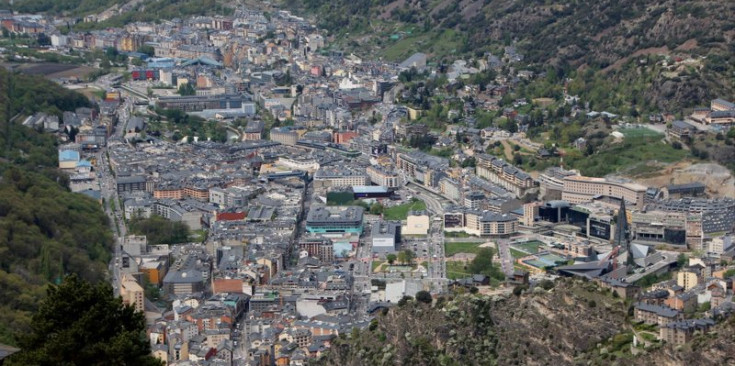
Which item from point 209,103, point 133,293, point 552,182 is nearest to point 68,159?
point 209,103

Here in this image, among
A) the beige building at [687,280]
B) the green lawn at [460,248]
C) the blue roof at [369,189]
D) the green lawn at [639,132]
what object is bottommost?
the green lawn at [460,248]

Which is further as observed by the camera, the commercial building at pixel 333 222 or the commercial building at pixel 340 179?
the commercial building at pixel 340 179

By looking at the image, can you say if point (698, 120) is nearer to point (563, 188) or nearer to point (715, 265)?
point (563, 188)

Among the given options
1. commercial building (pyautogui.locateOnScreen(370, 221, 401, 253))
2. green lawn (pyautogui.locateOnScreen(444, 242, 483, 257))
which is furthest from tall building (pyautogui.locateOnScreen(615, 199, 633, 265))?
commercial building (pyautogui.locateOnScreen(370, 221, 401, 253))

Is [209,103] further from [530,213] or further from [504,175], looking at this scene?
[530,213]

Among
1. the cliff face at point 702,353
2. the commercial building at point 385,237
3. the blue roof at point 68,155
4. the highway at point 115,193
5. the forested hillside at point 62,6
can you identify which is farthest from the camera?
the forested hillside at point 62,6

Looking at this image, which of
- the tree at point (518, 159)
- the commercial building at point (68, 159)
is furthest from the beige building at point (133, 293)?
the tree at point (518, 159)

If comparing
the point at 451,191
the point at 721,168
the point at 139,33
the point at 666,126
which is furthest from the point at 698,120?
the point at 139,33

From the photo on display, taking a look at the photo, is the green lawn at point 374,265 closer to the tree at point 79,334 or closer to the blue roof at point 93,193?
the blue roof at point 93,193
